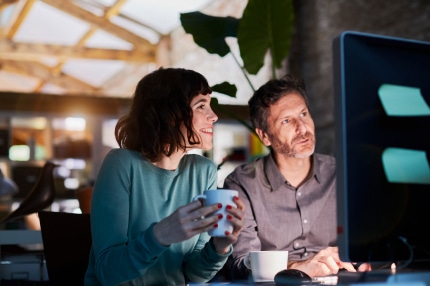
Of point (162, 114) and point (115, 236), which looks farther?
point (162, 114)

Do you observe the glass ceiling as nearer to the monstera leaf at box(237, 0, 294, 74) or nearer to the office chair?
the monstera leaf at box(237, 0, 294, 74)

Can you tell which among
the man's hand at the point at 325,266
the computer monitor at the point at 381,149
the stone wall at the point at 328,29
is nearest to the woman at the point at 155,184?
the man's hand at the point at 325,266

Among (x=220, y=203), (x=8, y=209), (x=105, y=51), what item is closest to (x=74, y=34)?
(x=105, y=51)

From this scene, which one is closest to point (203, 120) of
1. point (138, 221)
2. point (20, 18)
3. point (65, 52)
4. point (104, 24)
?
point (138, 221)

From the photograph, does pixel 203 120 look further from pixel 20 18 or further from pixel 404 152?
pixel 20 18

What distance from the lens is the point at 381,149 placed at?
1.02 m

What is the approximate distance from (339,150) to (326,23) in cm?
604

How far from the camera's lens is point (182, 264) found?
1.59 metres

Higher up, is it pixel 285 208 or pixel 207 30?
pixel 207 30

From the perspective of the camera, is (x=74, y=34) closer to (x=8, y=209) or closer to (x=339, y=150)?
(x=8, y=209)

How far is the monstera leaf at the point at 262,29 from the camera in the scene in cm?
330

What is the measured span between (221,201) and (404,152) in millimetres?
341

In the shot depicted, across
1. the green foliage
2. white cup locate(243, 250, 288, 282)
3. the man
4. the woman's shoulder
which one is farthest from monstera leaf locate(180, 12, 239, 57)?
white cup locate(243, 250, 288, 282)

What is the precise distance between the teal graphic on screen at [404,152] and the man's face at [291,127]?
1.13 meters
